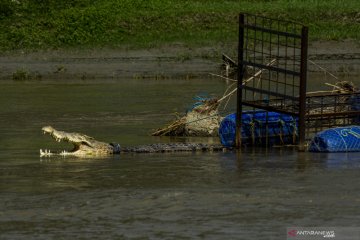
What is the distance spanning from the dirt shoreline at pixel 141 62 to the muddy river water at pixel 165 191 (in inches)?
435

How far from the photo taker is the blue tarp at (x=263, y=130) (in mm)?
19141

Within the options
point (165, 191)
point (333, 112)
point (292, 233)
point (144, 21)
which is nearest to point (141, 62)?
point (144, 21)

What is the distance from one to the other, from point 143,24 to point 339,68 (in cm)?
665

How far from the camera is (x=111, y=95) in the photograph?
28500mm

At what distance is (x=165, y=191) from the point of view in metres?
15.2

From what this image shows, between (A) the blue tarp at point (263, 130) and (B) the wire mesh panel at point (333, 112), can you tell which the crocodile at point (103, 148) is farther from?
(B) the wire mesh panel at point (333, 112)

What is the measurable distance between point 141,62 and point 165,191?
19396mm

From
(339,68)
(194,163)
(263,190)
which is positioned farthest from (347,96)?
(339,68)

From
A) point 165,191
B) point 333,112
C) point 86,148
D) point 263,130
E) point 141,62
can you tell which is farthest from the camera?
point 141,62

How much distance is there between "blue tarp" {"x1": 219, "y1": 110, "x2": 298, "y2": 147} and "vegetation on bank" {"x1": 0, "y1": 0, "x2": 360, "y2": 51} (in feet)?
54.2

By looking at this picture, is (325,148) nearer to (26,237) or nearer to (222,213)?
(222,213)

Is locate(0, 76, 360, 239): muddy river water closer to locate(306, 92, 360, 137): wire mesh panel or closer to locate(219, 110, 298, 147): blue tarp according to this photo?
locate(219, 110, 298, 147): blue tarp

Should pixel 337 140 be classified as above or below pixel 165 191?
above

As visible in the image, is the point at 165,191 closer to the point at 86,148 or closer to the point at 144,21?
the point at 86,148
